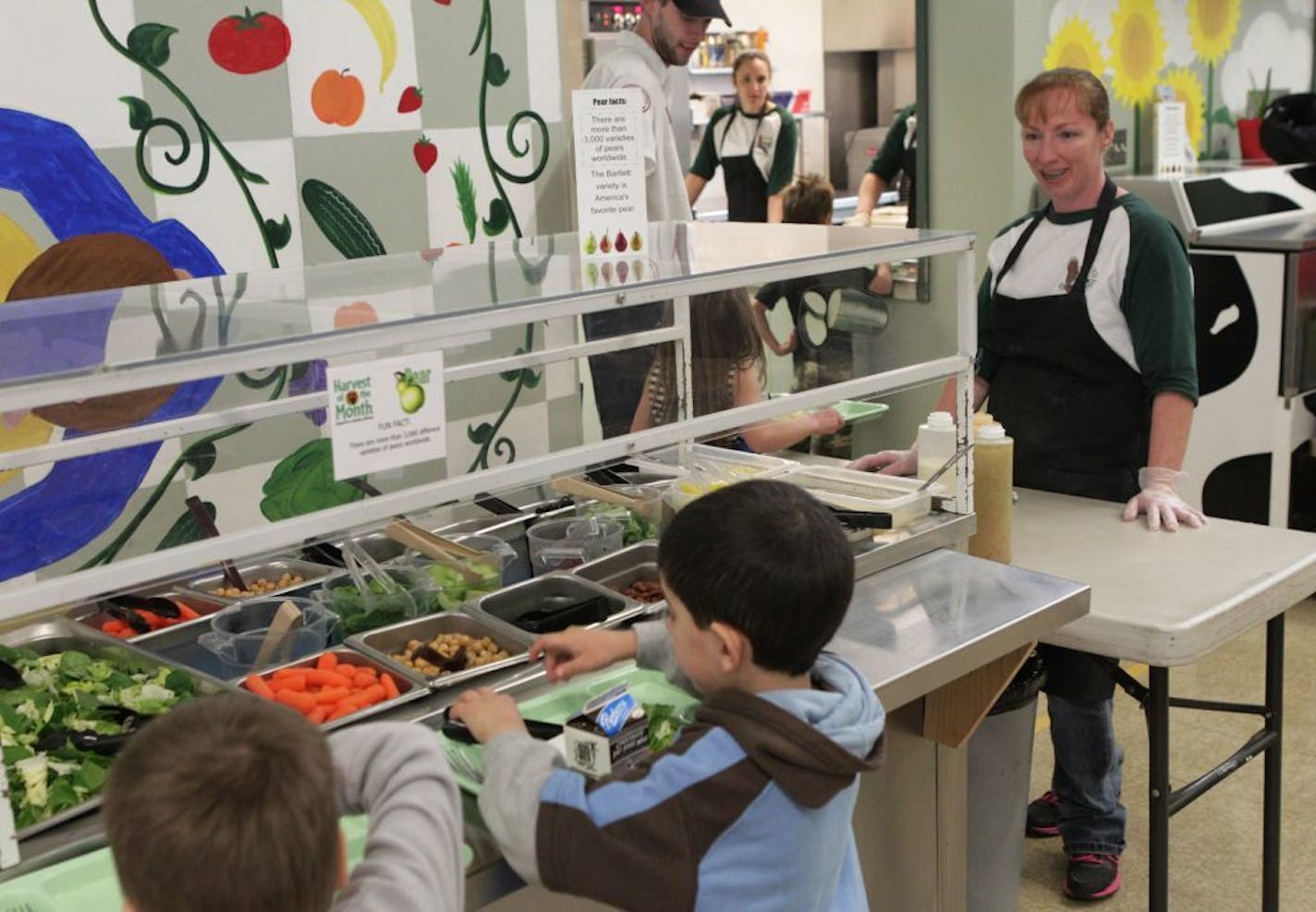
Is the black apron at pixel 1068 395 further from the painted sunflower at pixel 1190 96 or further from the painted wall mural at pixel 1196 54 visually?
the painted sunflower at pixel 1190 96

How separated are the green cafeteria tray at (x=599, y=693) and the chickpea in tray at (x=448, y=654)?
0.33 ft

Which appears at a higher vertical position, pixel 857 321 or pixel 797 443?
pixel 857 321

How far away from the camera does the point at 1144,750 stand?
3.64m

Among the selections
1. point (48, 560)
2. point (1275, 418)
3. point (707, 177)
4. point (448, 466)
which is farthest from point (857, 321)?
point (707, 177)

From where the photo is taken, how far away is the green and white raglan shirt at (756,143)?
6.20 metres

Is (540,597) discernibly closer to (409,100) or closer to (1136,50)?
(409,100)

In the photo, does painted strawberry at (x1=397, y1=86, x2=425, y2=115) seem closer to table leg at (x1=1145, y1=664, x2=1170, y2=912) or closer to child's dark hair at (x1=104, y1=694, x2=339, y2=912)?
table leg at (x1=1145, y1=664, x2=1170, y2=912)

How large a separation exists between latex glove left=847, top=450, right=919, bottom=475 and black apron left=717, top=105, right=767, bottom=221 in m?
3.77

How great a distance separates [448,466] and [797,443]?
95 cm

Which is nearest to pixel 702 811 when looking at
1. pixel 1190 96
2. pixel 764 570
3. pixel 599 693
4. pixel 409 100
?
pixel 764 570

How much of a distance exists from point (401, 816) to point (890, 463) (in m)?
1.47

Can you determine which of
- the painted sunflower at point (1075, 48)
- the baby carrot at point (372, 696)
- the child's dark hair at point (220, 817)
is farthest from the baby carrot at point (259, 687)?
the painted sunflower at point (1075, 48)

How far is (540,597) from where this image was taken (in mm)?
2143

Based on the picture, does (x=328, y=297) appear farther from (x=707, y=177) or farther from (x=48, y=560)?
(x=707, y=177)
